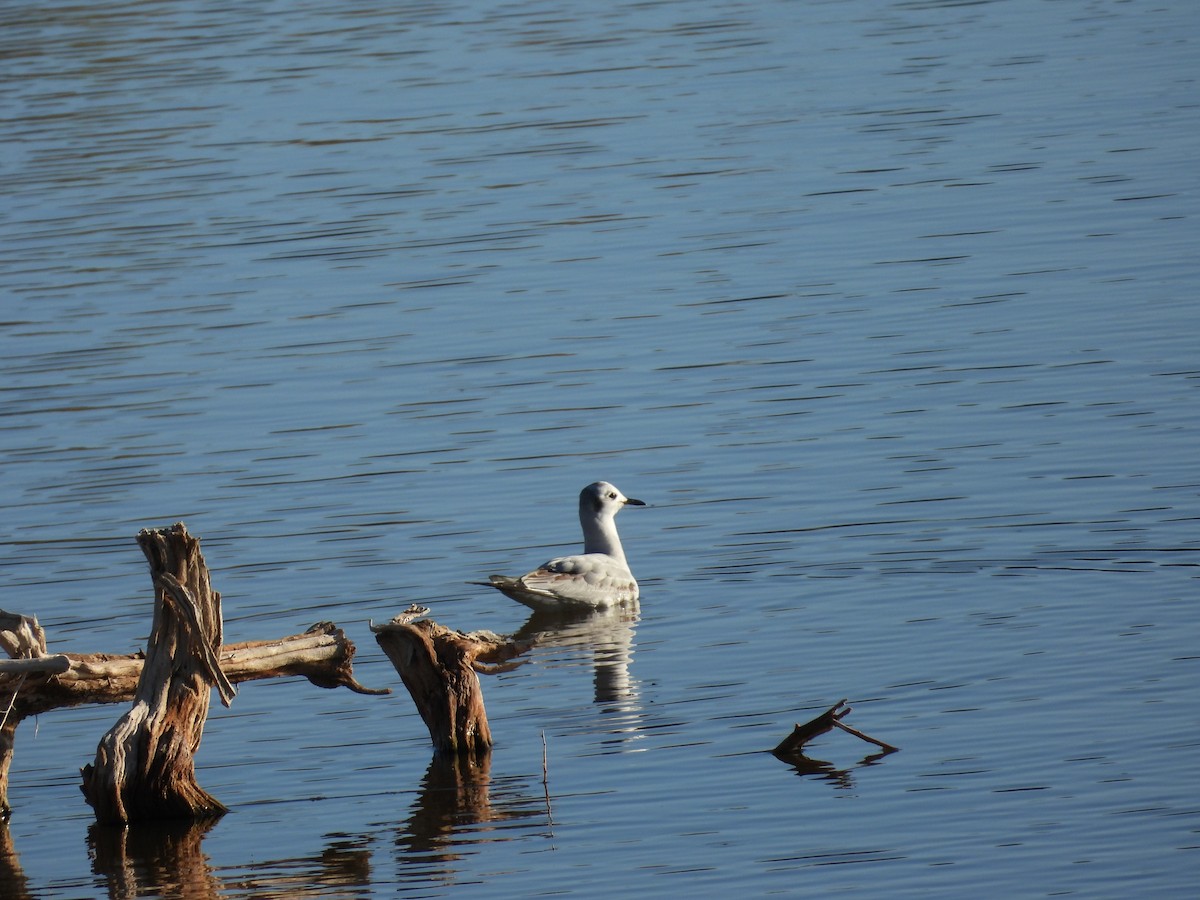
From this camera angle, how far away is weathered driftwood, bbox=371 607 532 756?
41.3 ft

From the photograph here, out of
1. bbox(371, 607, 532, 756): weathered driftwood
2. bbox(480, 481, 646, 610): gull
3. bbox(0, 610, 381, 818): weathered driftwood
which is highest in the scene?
bbox(0, 610, 381, 818): weathered driftwood

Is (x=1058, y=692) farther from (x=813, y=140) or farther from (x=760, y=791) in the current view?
(x=813, y=140)

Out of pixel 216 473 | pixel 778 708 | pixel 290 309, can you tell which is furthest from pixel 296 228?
pixel 778 708

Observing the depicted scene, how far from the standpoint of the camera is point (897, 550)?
1678cm

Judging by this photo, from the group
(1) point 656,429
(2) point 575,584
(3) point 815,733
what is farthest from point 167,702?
(1) point 656,429

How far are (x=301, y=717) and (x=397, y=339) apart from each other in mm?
11884

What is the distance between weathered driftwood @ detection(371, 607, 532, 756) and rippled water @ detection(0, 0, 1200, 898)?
0.29 metres

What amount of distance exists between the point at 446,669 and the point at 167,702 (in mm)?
1623

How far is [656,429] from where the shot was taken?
70.0 ft

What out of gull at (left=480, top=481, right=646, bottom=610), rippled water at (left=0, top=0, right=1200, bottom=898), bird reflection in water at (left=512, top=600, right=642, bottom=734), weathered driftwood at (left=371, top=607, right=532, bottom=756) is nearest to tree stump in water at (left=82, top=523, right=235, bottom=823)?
rippled water at (left=0, top=0, right=1200, bottom=898)

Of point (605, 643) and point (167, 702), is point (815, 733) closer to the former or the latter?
point (167, 702)

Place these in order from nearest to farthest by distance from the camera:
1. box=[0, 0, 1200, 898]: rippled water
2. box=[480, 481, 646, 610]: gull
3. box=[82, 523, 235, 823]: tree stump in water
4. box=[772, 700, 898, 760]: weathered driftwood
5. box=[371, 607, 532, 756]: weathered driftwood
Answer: box=[82, 523, 235, 823]: tree stump in water, box=[0, 0, 1200, 898]: rippled water, box=[772, 700, 898, 760]: weathered driftwood, box=[371, 607, 532, 756]: weathered driftwood, box=[480, 481, 646, 610]: gull

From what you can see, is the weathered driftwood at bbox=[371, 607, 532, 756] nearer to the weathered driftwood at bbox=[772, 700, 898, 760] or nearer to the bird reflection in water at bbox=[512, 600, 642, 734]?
the bird reflection in water at bbox=[512, 600, 642, 734]

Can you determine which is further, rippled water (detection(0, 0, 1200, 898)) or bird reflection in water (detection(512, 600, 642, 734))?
bird reflection in water (detection(512, 600, 642, 734))
